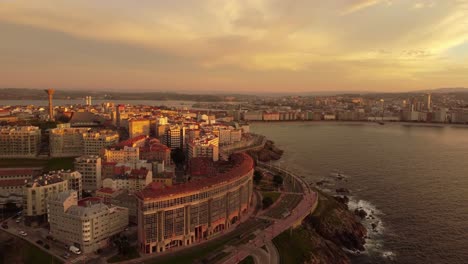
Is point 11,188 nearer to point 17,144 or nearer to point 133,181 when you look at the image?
point 133,181

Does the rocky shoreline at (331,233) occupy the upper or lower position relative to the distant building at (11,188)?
lower

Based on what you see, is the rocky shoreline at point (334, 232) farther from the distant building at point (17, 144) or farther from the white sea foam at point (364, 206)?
the distant building at point (17, 144)

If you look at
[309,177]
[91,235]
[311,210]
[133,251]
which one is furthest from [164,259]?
[309,177]

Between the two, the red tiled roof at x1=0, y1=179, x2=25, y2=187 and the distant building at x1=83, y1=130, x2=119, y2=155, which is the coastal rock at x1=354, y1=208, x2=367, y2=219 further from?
the distant building at x1=83, y1=130, x2=119, y2=155

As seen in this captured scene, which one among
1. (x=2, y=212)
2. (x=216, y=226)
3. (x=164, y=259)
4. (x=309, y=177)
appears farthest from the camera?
(x=309, y=177)

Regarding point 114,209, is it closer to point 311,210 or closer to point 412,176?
point 311,210

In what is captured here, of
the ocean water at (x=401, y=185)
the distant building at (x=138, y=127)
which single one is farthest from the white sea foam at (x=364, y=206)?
the distant building at (x=138, y=127)

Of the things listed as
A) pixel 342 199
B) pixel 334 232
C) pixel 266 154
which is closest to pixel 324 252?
pixel 334 232
